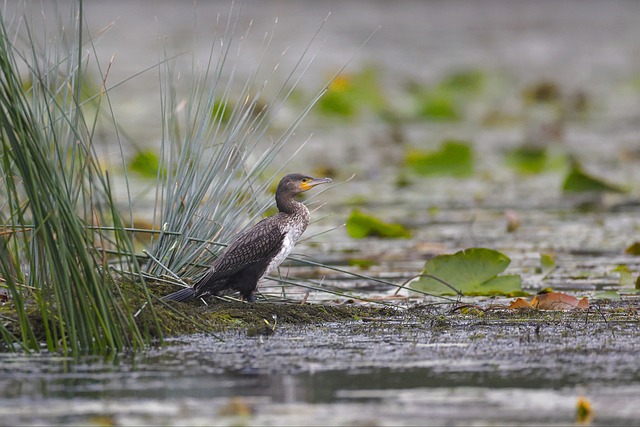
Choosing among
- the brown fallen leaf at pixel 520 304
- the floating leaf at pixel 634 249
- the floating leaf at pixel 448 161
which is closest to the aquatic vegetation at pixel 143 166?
the floating leaf at pixel 448 161

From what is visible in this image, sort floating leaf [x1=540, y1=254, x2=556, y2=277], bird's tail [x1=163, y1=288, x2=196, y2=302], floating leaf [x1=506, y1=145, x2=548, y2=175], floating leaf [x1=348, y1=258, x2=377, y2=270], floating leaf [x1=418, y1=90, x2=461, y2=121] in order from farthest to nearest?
floating leaf [x1=418, y1=90, x2=461, y2=121], floating leaf [x1=506, y1=145, x2=548, y2=175], floating leaf [x1=348, y1=258, x2=377, y2=270], floating leaf [x1=540, y1=254, x2=556, y2=277], bird's tail [x1=163, y1=288, x2=196, y2=302]

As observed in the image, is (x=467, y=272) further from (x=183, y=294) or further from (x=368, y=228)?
(x=368, y=228)

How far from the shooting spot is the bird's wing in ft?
19.6

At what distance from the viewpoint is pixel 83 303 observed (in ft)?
16.8

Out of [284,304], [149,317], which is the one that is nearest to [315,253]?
[284,304]

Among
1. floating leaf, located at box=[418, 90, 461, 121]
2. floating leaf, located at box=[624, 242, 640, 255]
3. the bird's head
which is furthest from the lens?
floating leaf, located at box=[418, 90, 461, 121]

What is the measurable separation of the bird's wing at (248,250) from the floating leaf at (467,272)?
1.32m

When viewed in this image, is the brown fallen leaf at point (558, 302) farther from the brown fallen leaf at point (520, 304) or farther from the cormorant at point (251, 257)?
the cormorant at point (251, 257)

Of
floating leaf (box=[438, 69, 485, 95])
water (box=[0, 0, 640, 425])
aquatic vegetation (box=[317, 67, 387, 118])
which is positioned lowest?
water (box=[0, 0, 640, 425])

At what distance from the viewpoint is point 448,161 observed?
40.7ft

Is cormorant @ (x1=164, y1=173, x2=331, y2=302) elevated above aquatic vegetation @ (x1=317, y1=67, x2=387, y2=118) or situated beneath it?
situated beneath

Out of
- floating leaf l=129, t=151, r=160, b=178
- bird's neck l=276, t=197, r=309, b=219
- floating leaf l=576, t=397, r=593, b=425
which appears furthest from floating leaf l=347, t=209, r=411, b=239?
floating leaf l=576, t=397, r=593, b=425

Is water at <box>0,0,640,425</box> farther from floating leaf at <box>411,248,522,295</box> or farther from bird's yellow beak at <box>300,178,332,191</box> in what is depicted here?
bird's yellow beak at <box>300,178,332,191</box>

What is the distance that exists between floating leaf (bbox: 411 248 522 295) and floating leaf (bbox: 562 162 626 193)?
4122 millimetres
